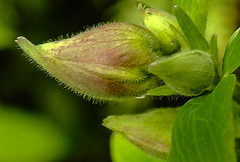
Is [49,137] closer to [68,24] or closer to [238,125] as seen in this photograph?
[68,24]

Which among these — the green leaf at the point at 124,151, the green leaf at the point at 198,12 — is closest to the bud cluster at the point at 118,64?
the green leaf at the point at 198,12

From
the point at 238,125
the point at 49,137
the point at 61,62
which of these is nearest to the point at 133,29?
the point at 61,62

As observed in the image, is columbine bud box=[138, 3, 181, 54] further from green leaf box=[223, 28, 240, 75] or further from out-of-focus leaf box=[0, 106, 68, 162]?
out-of-focus leaf box=[0, 106, 68, 162]

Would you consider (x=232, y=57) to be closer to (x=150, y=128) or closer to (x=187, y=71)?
(x=187, y=71)

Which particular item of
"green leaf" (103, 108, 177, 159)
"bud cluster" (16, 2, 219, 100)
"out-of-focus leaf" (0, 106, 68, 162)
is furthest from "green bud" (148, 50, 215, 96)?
"out-of-focus leaf" (0, 106, 68, 162)

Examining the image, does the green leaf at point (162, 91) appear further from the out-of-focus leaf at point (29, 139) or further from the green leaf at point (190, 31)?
the out-of-focus leaf at point (29, 139)

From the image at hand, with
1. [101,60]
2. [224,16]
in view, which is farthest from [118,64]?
[224,16]
